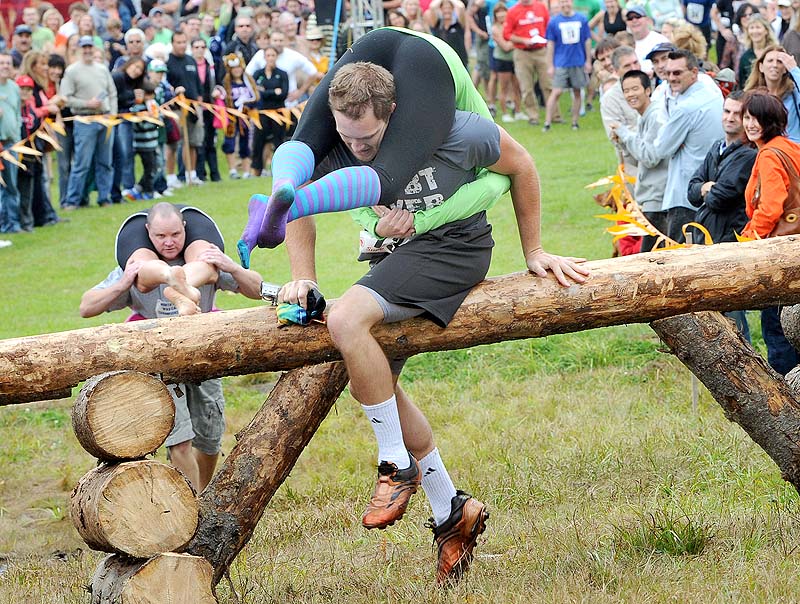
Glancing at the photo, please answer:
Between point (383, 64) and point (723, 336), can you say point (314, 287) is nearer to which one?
point (383, 64)

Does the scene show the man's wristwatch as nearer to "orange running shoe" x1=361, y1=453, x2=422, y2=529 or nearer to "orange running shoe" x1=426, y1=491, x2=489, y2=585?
"orange running shoe" x1=361, y1=453, x2=422, y2=529

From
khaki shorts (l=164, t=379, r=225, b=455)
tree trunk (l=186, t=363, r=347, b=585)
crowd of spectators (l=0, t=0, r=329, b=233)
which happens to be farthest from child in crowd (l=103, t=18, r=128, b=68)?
tree trunk (l=186, t=363, r=347, b=585)

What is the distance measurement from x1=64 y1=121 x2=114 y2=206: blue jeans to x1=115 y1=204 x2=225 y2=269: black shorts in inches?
392

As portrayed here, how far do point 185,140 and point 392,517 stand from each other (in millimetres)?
14105

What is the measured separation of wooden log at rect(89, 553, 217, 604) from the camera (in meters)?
3.74

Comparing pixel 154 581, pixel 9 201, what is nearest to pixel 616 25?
pixel 9 201

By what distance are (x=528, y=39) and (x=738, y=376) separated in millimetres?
15358

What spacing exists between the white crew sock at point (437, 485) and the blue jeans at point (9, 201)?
10.7 meters

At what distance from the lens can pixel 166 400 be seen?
386 cm

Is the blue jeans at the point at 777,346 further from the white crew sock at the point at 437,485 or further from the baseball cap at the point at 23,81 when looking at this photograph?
the baseball cap at the point at 23,81

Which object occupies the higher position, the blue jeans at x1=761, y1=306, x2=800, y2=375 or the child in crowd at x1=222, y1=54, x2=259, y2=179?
the blue jeans at x1=761, y1=306, x2=800, y2=375

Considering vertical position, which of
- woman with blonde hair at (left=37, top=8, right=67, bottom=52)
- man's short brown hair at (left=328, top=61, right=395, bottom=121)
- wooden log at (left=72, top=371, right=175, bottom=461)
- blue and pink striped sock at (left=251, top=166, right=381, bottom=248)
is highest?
man's short brown hair at (left=328, top=61, right=395, bottom=121)

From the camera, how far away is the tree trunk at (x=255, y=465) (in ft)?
13.9

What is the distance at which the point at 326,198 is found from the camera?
359cm
